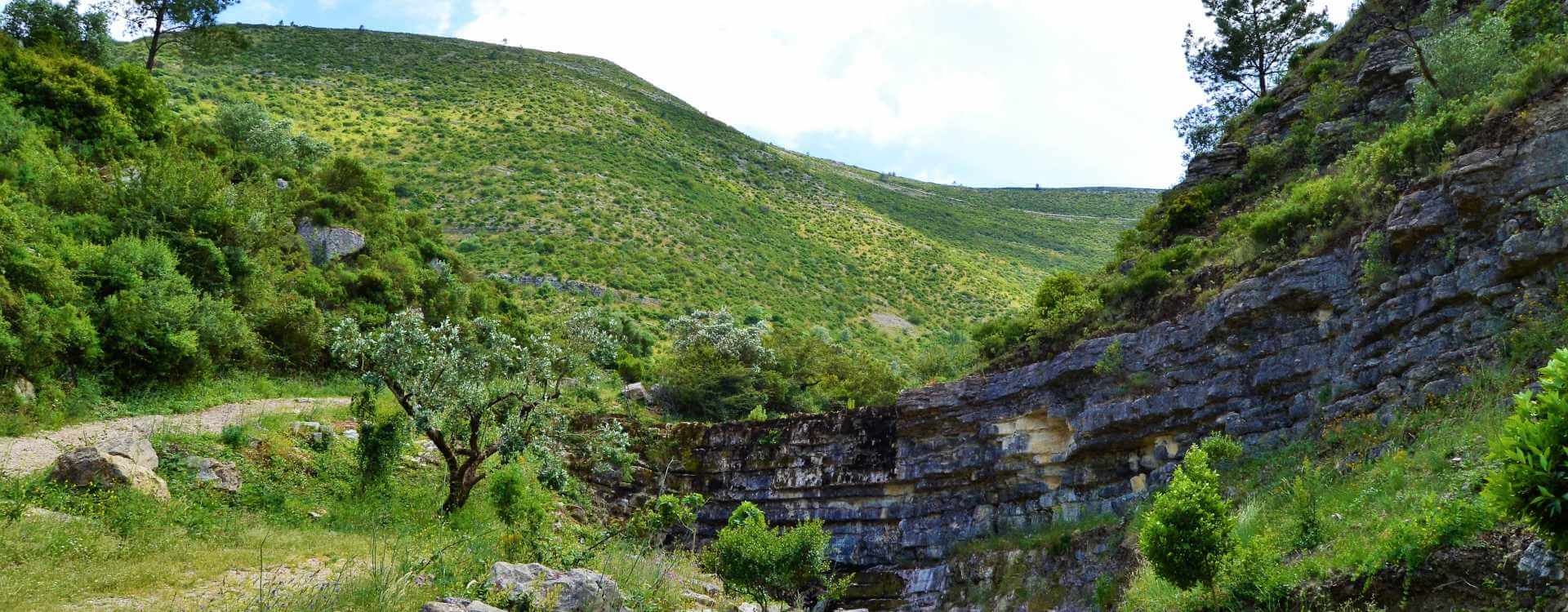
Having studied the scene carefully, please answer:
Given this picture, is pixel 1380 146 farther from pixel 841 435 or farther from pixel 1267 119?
pixel 841 435

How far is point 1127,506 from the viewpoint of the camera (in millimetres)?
16922

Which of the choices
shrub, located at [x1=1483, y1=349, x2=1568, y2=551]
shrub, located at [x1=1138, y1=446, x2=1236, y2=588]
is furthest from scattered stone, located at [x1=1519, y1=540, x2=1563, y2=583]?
shrub, located at [x1=1138, y1=446, x2=1236, y2=588]

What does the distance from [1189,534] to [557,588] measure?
7.78m

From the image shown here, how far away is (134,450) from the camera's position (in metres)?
14.1

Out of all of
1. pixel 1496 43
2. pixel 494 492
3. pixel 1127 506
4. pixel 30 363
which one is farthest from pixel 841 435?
pixel 30 363

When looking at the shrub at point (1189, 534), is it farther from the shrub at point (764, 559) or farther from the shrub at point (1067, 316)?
the shrub at point (1067, 316)

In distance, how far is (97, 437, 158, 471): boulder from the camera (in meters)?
13.7

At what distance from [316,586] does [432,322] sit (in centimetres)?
1839

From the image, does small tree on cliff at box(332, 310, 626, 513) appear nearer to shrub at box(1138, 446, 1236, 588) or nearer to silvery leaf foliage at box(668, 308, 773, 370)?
shrub at box(1138, 446, 1236, 588)

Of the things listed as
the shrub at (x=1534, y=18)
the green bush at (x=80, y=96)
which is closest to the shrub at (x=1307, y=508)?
the shrub at (x=1534, y=18)

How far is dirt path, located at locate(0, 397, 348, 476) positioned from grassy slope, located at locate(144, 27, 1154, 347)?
19.5 meters

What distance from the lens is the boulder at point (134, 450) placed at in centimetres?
1369

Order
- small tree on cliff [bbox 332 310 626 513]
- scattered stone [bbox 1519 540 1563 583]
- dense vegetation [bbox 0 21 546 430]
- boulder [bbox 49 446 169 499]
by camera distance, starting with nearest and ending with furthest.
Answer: scattered stone [bbox 1519 540 1563 583]
boulder [bbox 49 446 169 499]
small tree on cliff [bbox 332 310 626 513]
dense vegetation [bbox 0 21 546 430]

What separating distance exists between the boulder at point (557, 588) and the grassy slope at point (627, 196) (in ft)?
92.7
